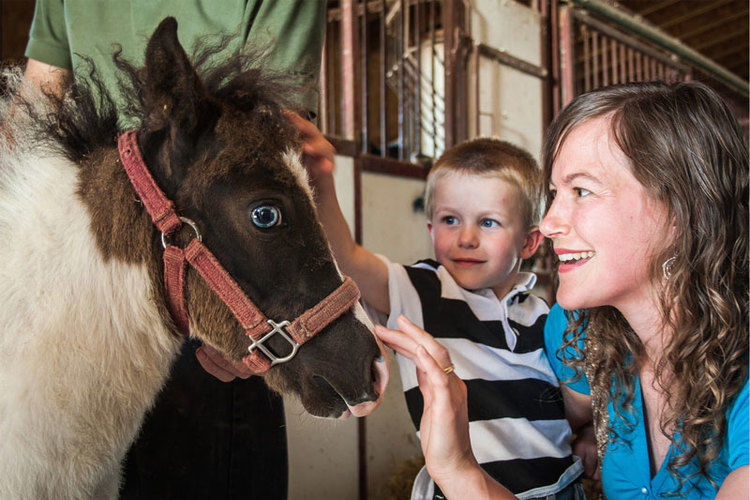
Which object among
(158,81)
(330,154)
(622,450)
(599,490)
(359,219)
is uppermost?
(158,81)

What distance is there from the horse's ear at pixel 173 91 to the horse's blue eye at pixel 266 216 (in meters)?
0.18

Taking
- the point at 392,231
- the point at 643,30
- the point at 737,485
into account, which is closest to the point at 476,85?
the point at 392,231

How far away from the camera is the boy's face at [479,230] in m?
1.67

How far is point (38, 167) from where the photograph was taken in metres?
1.08

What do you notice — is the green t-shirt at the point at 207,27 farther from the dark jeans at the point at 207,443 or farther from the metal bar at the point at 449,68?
the metal bar at the point at 449,68

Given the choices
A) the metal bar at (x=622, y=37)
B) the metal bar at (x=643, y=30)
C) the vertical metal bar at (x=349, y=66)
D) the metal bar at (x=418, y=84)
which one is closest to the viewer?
the vertical metal bar at (x=349, y=66)

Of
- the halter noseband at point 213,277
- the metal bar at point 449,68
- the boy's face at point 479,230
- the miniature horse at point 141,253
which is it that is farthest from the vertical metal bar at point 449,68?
the halter noseband at point 213,277

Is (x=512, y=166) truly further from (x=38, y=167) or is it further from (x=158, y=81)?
(x=38, y=167)

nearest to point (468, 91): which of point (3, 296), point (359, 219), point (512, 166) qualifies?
point (359, 219)

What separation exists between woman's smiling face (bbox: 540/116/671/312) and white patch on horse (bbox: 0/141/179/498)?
0.79m

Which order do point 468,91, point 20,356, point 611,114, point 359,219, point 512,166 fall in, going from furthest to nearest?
1. point 468,91
2. point 359,219
3. point 512,166
4. point 611,114
5. point 20,356

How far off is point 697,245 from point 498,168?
69cm

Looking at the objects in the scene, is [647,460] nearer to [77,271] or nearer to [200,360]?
[200,360]

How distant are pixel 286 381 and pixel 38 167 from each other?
59 cm
